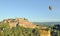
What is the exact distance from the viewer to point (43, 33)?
65.6 meters

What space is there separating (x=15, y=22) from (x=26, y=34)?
20884 millimetres

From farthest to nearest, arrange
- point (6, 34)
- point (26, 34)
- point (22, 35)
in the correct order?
point (26, 34), point (22, 35), point (6, 34)

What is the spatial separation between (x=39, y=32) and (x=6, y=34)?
63.7 feet

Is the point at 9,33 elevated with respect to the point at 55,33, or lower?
elevated

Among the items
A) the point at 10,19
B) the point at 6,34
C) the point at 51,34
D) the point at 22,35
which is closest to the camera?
the point at 6,34

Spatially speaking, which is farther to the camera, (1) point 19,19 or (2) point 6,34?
(1) point 19,19

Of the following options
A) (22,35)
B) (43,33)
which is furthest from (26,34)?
(43,33)

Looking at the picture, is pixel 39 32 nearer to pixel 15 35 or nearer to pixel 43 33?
pixel 43 33

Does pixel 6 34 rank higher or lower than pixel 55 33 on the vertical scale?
higher

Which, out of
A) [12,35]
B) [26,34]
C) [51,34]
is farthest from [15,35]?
[51,34]

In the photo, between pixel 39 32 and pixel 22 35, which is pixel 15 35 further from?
pixel 39 32

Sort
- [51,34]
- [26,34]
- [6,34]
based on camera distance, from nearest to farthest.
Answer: [6,34]
[26,34]
[51,34]

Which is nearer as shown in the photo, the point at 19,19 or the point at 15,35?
the point at 15,35

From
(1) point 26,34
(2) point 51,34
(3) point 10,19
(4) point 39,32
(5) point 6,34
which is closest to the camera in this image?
(5) point 6,34
